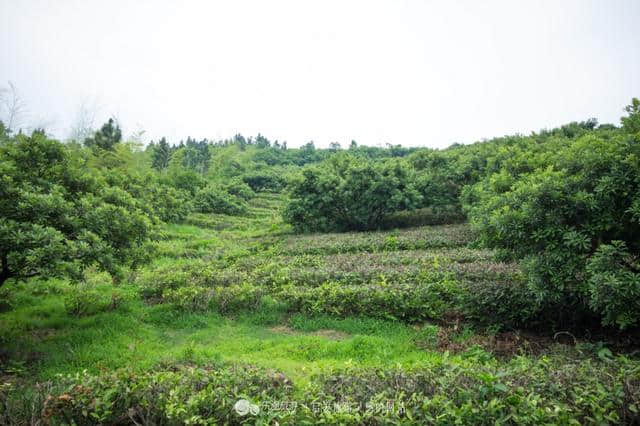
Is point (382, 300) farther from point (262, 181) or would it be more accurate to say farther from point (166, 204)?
point (262, 181)

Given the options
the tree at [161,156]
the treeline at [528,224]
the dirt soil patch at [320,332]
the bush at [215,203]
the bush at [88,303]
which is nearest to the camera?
the treeline at [528,224]

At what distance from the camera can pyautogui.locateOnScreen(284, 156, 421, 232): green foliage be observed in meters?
20.9

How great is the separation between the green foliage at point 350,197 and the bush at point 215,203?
1108 cm

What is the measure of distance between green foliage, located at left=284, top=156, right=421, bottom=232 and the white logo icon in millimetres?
17409

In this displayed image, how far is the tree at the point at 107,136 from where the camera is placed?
39719 mm

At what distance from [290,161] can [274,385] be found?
5868 cm

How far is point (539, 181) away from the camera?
691 cm

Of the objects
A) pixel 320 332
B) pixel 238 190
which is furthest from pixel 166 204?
Answer: pixel 320 332

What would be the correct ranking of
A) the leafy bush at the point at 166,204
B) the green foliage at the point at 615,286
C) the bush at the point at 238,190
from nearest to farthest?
1. the green foliage at the point at 615,286
2. the leafy bush at the point at 166,204
3. the bush at the point at 238,190

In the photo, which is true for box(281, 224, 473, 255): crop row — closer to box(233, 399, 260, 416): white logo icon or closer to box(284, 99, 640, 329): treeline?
box(284, 99, 640, 329): treeline

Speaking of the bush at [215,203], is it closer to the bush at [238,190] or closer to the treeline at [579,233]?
the bush at [238,190]

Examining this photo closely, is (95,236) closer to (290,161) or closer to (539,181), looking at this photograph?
(539,181)

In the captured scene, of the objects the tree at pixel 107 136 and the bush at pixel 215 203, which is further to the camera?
the tree at pixel 107 136

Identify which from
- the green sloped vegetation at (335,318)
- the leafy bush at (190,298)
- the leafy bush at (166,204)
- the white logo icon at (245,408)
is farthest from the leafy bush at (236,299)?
the leafy bush at (166,204)
